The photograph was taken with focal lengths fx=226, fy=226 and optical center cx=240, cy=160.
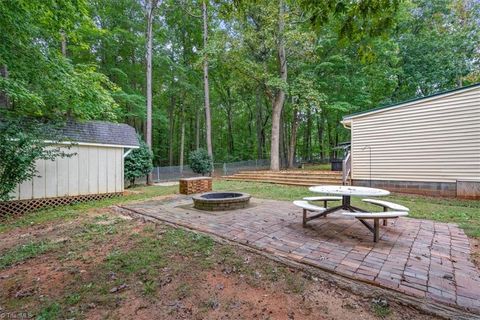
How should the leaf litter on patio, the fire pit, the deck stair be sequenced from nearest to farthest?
the leaf litter on patio → the fire pit → the deck stair

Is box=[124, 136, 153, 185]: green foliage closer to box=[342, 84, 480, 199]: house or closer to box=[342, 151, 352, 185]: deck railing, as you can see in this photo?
box=[342, 151, 352, 185]: deck railing

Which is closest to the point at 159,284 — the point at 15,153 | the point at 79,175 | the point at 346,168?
the point at 15,153

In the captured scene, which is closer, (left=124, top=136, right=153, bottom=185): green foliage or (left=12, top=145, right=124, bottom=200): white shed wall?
(left=12, top=145, right=124, bottom=200): white shed wall

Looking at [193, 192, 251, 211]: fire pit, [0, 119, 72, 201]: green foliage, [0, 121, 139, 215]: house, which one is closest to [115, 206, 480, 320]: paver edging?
[193, 192, 251, 211]: fire pit

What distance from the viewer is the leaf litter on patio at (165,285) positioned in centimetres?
209

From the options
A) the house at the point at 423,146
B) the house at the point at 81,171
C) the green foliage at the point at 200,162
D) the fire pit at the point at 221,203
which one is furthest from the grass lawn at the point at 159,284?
the green foliage at the point at 200,162

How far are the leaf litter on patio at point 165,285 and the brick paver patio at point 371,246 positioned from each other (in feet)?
1.22

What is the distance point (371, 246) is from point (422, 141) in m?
6.71

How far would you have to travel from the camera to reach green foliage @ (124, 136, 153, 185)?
35.3 ft

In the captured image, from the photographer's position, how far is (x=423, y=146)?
7906mm

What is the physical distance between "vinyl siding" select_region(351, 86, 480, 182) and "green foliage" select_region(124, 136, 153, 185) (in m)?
9.71

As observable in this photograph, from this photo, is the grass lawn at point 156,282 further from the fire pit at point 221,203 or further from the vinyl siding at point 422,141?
the vinyl siding at point 422,141

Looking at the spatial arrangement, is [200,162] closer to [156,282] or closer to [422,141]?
[422,141]

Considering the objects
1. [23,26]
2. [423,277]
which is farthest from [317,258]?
[23,26]
